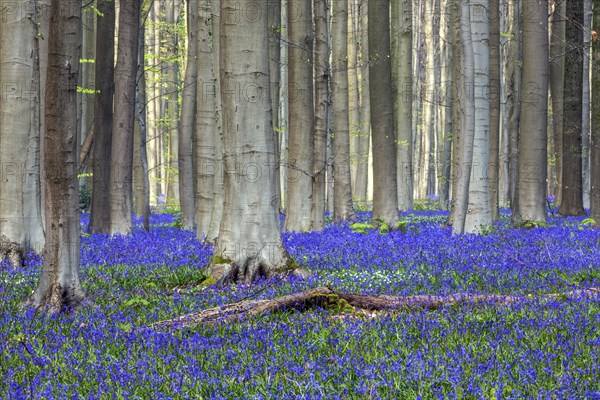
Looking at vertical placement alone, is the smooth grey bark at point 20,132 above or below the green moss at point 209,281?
above

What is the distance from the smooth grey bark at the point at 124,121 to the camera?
56.3ft

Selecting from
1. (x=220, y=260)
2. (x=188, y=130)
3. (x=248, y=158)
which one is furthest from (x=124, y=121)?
(x=220, y=260)

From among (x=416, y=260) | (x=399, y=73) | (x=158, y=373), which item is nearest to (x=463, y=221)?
(x=416, y=260)

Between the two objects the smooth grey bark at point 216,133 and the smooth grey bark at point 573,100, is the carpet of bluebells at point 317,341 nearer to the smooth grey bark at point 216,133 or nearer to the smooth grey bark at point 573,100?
the smooth grey bark at point 216,133

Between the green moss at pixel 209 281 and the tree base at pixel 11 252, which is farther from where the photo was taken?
the tree base at pixel 11 252

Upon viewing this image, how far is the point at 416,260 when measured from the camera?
11.1 m

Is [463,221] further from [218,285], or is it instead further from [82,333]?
[82,333]

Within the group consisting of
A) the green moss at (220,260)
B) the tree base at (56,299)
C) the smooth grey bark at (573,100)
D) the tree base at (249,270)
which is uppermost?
the smooth grey bark at (573,100)

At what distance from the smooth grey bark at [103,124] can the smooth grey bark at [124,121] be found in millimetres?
761

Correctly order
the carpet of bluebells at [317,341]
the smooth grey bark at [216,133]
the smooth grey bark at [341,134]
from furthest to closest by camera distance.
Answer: the smooth grey bark at [341,134], the smooth grey bark at [216,133], the carpet of bluebells at [317,341]

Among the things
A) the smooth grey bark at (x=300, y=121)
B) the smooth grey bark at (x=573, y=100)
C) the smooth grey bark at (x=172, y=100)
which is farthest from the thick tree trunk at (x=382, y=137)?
the smooth grey bark at (x=172, y=100)

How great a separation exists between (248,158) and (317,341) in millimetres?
4158

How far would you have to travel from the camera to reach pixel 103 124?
18.6 meters

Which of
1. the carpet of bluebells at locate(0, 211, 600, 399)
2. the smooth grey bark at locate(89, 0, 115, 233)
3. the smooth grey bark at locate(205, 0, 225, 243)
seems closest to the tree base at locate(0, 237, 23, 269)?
the carpet of bluebells at locate(0, 211, 600, 399)
